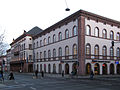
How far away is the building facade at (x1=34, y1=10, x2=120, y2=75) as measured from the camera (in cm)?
3541

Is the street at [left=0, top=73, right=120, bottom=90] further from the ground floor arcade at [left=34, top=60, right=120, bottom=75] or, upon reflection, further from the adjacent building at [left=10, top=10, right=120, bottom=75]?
the ground floor arcade at [left=34, top=60, right=120, bottom=75]

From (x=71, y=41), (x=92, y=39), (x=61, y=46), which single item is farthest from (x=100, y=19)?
(x=61, y=46)

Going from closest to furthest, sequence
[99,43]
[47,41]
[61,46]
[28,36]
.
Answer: [99,43] < [61,46] < [47,41] < [28,36]

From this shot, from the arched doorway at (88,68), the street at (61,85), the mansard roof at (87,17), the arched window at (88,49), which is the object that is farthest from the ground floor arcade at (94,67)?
the street at (61,85)

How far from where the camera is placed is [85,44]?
3550 cm

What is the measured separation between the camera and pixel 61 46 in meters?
42.6

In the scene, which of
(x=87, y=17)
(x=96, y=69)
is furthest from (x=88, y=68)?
(x=87, y=17)

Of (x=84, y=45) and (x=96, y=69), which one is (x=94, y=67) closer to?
(x=96, y=69)

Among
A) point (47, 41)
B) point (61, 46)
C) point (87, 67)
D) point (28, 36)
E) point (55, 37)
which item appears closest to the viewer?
point (87, 67)

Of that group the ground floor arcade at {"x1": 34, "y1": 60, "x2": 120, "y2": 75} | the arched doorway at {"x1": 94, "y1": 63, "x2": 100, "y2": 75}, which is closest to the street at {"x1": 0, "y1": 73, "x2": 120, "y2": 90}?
the ground floor arcade at {"x1": 34, "y1": 60, "x2": 120, "y2": 75}

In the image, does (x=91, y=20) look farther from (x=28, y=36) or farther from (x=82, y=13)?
(x=28, y=36)

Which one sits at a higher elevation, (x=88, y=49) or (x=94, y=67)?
(x=88, y=49)

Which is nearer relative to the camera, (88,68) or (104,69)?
(88,68)

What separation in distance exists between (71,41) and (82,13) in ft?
22.0
